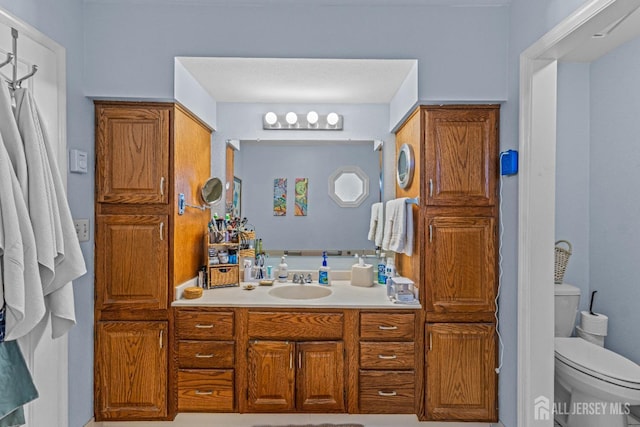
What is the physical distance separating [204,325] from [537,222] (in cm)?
185

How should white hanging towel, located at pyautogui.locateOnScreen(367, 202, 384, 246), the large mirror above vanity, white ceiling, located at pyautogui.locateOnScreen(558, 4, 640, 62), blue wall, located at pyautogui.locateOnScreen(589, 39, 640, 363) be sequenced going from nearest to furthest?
white ceiling, located at pyautogui.locateOnScreen(558, 4, 640, 62) → blue wall, located at pyautogui.locateOnScreen(589, 39, 640, 363) → white hanging towel, located at pyautogui.locateOnScreen(367, 202, 384, 246) → the large mirror above vanity

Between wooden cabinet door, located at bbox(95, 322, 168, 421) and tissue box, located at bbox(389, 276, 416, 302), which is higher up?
tissue box, located at bbox(389, 276, 416, 302)

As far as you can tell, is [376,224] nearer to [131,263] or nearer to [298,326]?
[298,326]

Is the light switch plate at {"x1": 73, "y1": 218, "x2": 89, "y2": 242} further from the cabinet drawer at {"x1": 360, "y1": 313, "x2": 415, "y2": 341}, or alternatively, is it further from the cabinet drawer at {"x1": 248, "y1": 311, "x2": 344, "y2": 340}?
the cabinet drawer at {"x1": 360, "y1": 313, "x2": 415, "y2": 341}

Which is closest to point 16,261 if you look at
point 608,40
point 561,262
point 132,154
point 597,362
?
point 132,154

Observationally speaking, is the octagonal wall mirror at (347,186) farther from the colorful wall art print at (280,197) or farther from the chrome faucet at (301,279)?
the chrome faucet at (301,279)

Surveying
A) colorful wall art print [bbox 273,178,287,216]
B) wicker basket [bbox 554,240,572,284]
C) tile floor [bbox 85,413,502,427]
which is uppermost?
colorful wall art print [bbox 273,178,287,216]

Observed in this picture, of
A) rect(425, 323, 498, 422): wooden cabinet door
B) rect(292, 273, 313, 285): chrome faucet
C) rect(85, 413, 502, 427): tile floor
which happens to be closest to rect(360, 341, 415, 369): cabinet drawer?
rect(425, 323, 498, 422): wooden cabinet door

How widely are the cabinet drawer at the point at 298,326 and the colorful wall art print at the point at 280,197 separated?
2.86 ft

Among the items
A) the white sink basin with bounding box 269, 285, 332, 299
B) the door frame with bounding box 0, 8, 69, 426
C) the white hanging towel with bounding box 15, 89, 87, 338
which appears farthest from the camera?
the white sink basin with bounding box 269, 285, 332, 299

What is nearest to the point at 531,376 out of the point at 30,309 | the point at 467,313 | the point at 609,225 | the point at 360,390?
the point at 467,313

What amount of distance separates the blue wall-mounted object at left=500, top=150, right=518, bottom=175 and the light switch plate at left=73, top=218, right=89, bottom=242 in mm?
2263

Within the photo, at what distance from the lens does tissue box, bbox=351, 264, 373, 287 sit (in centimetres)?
251

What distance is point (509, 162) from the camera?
1.92 m
